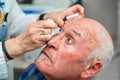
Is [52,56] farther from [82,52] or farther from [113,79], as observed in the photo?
[113,79]

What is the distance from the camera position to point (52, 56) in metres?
1.37

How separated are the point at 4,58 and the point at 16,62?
3.33 feet

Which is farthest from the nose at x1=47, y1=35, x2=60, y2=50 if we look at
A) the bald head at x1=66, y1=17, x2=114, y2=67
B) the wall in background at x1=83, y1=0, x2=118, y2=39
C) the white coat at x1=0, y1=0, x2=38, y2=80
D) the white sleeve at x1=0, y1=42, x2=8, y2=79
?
the wall in background at x1=83, y1=0, x2=118, y2=39

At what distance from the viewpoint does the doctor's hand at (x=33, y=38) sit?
53.4 inches

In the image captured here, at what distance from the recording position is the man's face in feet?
4.49

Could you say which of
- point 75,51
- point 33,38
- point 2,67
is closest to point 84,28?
point 75,51

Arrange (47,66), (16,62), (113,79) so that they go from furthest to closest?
(113,79), (16,62), (47,66)

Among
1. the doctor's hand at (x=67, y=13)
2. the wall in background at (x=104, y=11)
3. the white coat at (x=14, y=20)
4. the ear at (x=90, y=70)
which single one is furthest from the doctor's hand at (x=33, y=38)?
the wall in background at (x=104, y=11)

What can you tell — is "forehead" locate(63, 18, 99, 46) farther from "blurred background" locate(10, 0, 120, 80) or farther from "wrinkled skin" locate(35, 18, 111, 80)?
"blurred background" locate(10, 0, 120, 80)

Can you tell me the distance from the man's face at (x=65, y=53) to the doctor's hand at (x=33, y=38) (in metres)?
0.04

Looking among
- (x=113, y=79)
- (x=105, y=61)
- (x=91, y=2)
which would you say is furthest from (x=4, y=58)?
(x=91, y=2)

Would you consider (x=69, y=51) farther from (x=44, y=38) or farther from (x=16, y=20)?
(x=16, y=20)

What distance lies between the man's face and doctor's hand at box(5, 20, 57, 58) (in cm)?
4

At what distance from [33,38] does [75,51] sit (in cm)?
21
